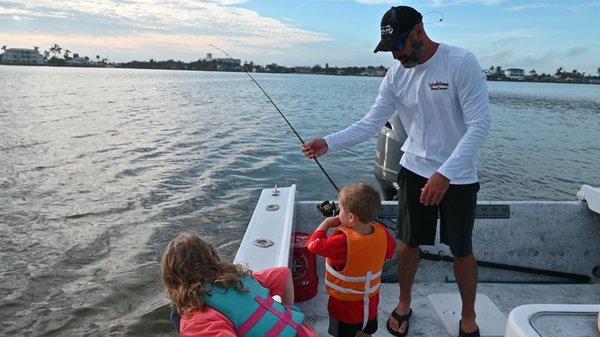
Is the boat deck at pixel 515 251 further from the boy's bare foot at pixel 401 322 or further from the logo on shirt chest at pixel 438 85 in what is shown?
the logo on shirt chest at pixel 438 85

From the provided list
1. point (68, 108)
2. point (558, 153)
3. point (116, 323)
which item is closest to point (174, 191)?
point (116, 323)

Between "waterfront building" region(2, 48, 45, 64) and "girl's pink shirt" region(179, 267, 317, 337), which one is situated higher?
"girl's pink shirt" region(179, 267, 317, 337)

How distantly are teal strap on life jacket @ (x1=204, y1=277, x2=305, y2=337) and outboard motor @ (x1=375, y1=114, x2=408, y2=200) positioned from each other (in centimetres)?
307

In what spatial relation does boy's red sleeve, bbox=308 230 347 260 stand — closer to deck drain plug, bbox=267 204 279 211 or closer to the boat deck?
the boat deck

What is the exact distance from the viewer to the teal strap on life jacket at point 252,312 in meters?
1.76

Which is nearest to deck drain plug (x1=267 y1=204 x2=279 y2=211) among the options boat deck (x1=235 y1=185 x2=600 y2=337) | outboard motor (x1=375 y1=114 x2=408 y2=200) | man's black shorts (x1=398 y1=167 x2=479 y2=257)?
boat deck (x1=235 y1=185 x2=600 y2=337)

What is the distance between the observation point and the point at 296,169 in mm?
10516

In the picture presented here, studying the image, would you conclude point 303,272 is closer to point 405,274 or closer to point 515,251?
point 405,274

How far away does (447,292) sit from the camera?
337cm

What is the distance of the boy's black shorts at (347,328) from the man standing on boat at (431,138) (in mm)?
451

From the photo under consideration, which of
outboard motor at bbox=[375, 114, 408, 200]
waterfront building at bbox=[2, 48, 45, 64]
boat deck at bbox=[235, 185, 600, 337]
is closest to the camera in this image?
boat deck at bbox=[235, 185, 600, 337]

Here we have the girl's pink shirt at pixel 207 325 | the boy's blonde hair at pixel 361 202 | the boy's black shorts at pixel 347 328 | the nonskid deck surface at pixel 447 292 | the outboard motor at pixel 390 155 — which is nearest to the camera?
the girl's pink shirt at pixel 207 325

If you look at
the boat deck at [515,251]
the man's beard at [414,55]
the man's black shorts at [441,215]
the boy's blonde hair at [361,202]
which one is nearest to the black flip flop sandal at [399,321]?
the boat deck at [515,251]

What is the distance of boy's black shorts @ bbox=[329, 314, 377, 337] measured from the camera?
2398mm
